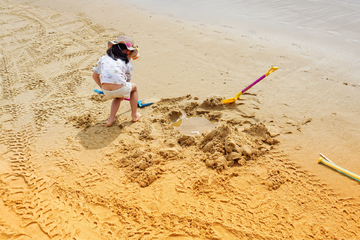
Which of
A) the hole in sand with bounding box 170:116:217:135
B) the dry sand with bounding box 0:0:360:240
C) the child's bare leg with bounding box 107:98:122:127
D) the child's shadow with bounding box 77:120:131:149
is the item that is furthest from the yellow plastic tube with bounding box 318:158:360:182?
the child's bare leg with bounding box 107:98:122:127

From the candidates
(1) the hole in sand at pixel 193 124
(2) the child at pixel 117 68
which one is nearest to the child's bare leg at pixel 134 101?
(2) the child at pixel 117 68

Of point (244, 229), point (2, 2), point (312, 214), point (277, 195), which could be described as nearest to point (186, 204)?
point (244, 229)

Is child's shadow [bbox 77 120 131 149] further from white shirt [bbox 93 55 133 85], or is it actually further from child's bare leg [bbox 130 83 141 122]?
white shirt [bbox 93 55 133 85]

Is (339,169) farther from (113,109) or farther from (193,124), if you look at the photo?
(113,109)

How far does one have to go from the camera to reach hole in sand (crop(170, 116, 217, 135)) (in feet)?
10.3

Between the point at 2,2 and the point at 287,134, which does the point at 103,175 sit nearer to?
the point at 287,134

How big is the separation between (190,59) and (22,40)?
15.2ft

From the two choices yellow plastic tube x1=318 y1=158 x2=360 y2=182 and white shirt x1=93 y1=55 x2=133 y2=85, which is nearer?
yellow plastic tube x1=318 y1=158 x2=360 y2=182

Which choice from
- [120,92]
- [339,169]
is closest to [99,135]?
[120,92]

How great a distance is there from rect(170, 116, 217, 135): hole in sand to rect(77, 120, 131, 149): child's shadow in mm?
743

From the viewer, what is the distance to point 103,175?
8.16ft

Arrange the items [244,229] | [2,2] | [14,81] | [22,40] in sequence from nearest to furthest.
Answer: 1. [244,229]
2. [14,81]
3. [22,40]
4. [2,2]

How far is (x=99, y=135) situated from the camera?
3.06 metres

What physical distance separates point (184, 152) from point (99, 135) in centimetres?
117
